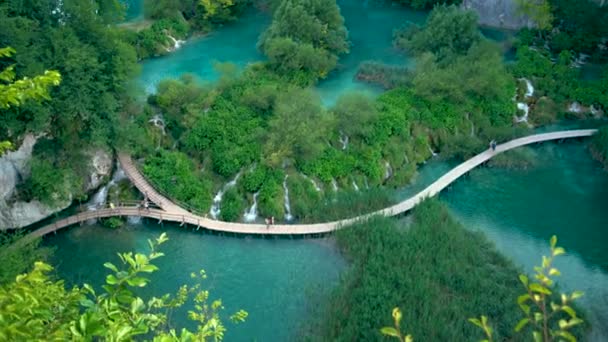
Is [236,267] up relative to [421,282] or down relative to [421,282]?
down

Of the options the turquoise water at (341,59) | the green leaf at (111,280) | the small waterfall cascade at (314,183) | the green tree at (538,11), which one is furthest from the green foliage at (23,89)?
the green tree at (538,11)

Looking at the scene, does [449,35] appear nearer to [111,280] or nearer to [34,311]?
[111,280]

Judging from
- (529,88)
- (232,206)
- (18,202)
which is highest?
(18,202)

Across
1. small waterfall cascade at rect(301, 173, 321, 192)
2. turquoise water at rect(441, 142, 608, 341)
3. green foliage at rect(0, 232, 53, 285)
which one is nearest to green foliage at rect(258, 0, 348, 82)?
small waterfall cascade at rect(301, 173, 321, 192)

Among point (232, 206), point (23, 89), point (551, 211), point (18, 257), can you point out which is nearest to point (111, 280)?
point (23, 89)

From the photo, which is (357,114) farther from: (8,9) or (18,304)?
(18,304)

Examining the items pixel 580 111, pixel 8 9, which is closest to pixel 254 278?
pixel 8 9
